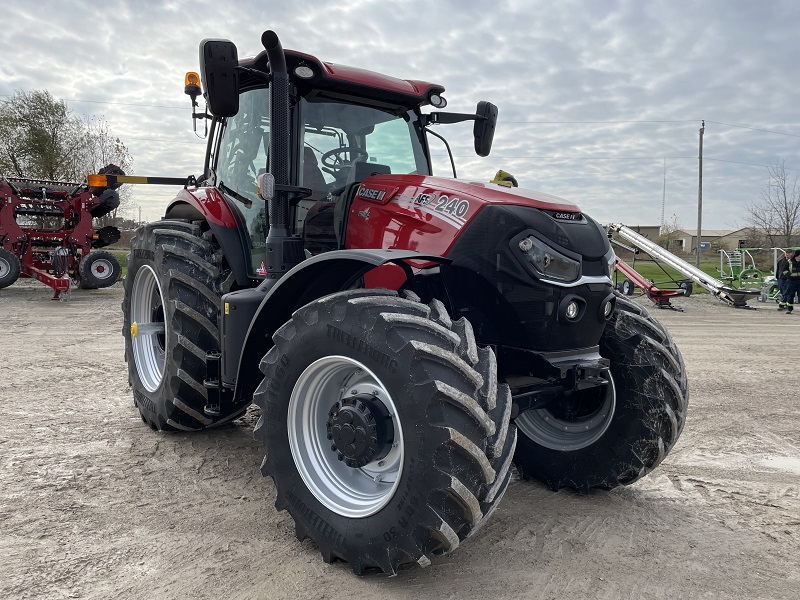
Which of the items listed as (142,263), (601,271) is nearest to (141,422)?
(142,263)

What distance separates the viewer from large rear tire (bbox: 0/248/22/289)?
45.6 feet

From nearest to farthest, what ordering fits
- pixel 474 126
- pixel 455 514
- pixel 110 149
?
pixel 455 514 < pixel 474 126 < pixel 110 149

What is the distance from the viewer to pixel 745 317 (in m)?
14.3

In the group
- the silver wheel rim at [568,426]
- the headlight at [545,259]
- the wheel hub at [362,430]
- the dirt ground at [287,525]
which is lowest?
the dirt ground at [287,525]

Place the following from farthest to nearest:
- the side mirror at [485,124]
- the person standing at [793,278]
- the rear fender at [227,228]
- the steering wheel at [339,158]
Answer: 1. the person standing at [793,278]
2. the side mirror at [485,124]
3. the rear fender at [227,228]
4. the steering wheel at [339,158]

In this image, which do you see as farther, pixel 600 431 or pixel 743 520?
pixel 600 431

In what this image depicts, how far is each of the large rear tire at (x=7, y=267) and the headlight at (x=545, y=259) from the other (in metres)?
14.5

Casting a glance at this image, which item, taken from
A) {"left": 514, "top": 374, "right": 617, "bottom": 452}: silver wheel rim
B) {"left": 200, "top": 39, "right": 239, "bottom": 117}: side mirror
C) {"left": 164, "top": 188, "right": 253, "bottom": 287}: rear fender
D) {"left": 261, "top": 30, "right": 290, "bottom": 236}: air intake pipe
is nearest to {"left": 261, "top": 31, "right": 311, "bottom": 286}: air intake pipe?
{"left": 261, "top": 30, "right": 290, "bottom": 236}: air intake pipe

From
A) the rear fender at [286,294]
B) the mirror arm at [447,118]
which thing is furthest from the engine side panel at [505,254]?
the mirror arm at [447,118]

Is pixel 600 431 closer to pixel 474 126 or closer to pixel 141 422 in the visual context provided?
pixel 474 126

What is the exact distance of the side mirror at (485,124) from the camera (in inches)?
170

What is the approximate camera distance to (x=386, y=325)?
2467 millimetres

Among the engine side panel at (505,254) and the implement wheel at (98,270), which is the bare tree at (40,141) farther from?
the engine side panel at (505,254)

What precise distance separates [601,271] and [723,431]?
8.96ft
